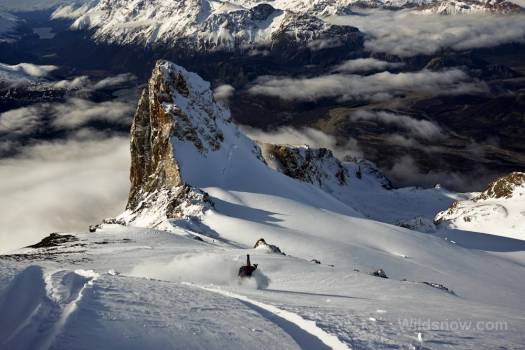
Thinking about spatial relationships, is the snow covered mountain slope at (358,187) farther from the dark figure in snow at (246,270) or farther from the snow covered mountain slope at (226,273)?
A: the dark figure in snow at (246,270)

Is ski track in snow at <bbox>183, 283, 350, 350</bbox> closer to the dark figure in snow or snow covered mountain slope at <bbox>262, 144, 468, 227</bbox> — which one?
the dark figure in snow


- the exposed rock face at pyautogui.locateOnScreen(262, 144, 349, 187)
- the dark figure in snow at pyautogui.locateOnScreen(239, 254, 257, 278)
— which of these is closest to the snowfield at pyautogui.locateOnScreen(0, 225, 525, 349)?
the dark figure in snow at pyautogui.locateOnScreen(239, 254, 257, 278)

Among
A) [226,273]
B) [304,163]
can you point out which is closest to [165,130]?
[226,273]

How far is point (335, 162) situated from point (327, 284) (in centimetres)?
14621

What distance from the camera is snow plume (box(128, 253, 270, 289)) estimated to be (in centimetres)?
3297

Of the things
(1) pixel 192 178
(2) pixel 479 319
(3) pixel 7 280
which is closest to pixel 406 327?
(2) pixel 479 319

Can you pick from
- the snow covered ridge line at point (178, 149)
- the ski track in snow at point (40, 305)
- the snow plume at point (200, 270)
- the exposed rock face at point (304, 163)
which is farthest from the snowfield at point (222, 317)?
the exposed rock face at point (304, 163)

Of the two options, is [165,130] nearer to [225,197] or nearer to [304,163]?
[225,197]

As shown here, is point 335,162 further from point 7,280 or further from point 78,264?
point 7,280

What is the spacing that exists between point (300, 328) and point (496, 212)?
372 feet

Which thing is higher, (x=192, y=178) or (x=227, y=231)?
(x=192, y=178)

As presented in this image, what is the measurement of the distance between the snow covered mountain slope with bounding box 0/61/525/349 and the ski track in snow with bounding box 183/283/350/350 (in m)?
0.07

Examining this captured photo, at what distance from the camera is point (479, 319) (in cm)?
2125

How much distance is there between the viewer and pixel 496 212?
391ft
